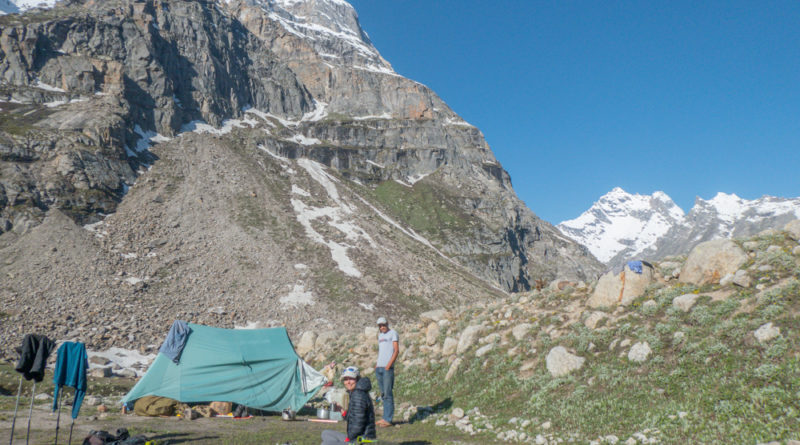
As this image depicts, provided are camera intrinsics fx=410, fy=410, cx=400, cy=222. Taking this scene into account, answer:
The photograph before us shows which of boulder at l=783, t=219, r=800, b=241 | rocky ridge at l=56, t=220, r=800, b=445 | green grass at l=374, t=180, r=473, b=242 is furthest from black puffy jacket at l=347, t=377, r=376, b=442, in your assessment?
green grass at l=374, t=180, r=473, b=242

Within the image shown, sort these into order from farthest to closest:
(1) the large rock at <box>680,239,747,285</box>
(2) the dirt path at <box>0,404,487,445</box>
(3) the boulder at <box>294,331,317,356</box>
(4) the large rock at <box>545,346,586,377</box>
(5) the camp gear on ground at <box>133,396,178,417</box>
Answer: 1. (3) the boulder at <box>294,331,317,356</box>
2. (5) the camp gear on ground at <box>133,396,178,417</box>
3. (1) the large rock at <box>680,239,747,285</box>
4. (4) the large rock at <box>545,346,586,377</box>
5. (2) the dirt path at <box>0,404,487,445</box>

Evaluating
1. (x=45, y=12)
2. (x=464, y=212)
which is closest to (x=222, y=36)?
(x=45, y=12)

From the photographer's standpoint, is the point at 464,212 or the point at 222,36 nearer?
the point at 464,212

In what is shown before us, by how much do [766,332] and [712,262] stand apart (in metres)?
4.55

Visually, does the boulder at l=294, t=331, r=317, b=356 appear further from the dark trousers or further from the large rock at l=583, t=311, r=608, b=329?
the large rock at l=583, t=311, r=608, b=329

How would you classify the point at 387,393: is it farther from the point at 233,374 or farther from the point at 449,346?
the point at 233,374

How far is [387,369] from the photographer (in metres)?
13.0

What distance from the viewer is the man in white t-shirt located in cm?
1284

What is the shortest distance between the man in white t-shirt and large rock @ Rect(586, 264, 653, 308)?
7768 millimetres

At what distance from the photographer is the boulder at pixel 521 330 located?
15617 millimetres

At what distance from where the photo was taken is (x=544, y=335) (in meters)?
14.9

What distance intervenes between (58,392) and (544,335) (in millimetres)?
15140

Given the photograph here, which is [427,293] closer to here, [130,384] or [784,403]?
[130,384]

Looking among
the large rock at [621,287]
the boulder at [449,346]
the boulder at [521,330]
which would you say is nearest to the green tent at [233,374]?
the boulder at [449,346]
